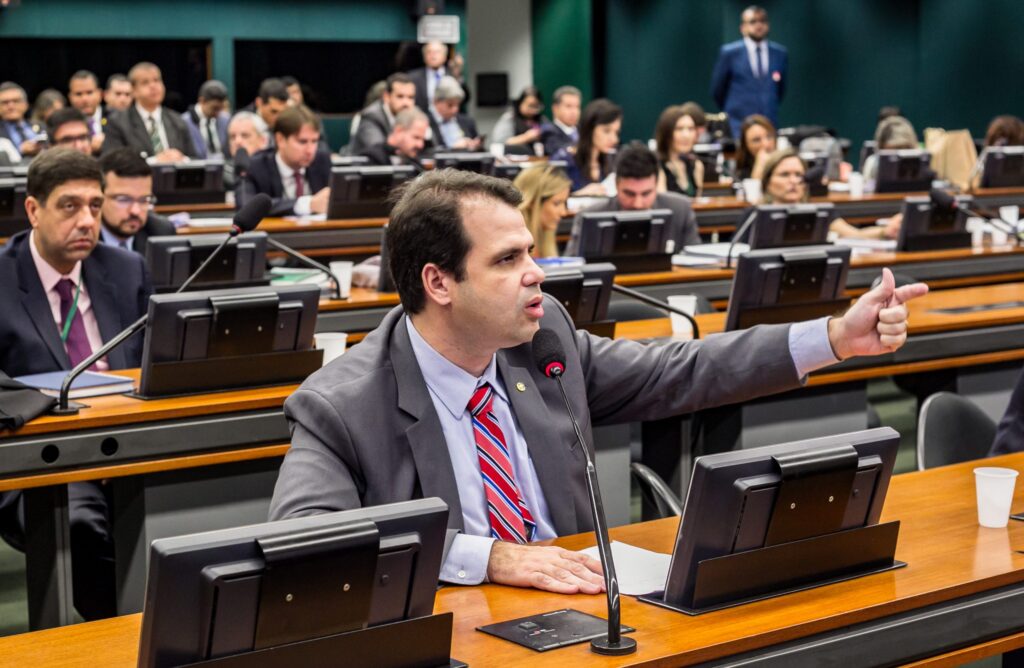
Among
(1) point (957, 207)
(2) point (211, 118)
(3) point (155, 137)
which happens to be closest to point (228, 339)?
(1) point (957, 207)

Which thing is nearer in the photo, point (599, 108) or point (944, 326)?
point (944, 326)

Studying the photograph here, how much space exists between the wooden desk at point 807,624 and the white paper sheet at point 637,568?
4 cm

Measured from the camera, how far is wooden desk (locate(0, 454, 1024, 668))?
5.83 feet

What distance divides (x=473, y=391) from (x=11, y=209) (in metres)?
5.19

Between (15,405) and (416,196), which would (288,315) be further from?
(416,196)

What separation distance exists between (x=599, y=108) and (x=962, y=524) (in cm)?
630

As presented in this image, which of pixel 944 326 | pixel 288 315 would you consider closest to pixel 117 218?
pixel 288 315

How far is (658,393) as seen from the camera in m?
2.56

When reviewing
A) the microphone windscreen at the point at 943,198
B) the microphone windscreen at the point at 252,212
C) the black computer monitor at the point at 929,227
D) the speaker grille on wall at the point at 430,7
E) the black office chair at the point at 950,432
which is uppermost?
the speaker grille on wall at the point at 430,7

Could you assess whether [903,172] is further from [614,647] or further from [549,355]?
[614,647]

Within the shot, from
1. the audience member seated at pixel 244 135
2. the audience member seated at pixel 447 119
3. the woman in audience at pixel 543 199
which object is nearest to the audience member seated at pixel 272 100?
the audience member seated at pixel 244 135

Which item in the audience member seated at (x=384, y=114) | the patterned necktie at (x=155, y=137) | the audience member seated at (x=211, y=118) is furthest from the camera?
the audience member seated at (x=211, y=118)

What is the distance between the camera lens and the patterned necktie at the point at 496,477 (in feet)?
7.50

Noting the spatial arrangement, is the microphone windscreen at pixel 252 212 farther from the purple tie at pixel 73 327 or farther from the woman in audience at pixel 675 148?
the woman in audience at pixel 675 148
